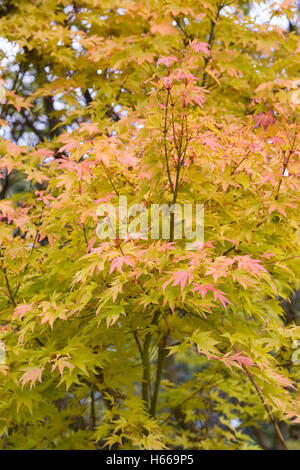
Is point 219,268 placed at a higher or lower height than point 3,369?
higher

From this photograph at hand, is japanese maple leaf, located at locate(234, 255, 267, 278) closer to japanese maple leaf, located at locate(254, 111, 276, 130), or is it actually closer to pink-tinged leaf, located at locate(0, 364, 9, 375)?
pink-tinged leaf, located at locate(0, 364, 9, 375)

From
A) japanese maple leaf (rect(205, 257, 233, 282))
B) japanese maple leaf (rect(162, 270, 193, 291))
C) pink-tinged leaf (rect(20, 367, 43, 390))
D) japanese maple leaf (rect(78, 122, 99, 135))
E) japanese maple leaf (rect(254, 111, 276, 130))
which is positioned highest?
japanese maple leaf (rect(254, 111, 276, 130))

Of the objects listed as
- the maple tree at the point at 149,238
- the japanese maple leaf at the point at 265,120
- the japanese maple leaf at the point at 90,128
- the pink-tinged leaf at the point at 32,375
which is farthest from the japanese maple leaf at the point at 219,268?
the japanese maple leaf at the point at 265,120

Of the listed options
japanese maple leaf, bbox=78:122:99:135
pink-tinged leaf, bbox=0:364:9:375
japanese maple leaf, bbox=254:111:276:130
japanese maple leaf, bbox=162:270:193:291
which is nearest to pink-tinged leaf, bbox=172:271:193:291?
japanese maple leaf, bbox=162:270:193:291

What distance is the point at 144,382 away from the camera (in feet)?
10.0

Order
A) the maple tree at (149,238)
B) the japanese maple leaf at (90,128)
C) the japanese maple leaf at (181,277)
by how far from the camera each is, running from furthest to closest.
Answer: the japanese maple leaf at (90,128) < the maple tree at (149,238) < the japanese maple leaf at (181,277)

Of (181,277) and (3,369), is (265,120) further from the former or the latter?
(3,369)

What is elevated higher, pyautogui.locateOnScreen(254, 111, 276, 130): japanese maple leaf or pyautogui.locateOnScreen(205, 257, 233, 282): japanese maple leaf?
pyautogui.locateOnScreen(254, 111, 276, 130): japanese maple leaf

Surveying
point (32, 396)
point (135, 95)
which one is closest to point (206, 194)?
point (32, 396)

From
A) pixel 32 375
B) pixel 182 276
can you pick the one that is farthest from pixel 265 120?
pixel 32 375

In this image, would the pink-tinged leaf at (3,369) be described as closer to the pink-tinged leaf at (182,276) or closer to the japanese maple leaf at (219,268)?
the pink-tinged leaf at (182,276)

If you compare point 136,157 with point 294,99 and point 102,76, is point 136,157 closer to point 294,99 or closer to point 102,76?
point 294,99

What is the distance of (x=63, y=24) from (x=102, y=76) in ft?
2.21

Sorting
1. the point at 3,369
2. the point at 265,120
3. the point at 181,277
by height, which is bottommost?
the point at 3,369
